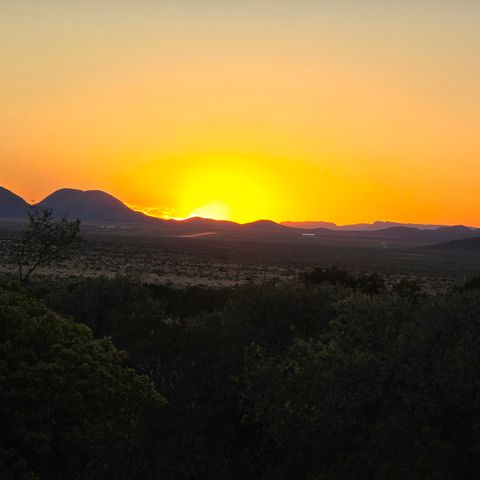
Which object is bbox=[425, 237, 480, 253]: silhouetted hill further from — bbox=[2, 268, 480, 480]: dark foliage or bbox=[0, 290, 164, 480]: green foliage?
bbox=[0, 290, 164, 480]: green foliage

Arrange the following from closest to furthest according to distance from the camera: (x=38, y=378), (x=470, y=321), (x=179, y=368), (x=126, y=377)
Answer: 1. (x=38, y=378)
2. (x=126, y=377)
3. (x=470, y=321)
4. (x=179, y=368)

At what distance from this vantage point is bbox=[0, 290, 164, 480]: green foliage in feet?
36.4

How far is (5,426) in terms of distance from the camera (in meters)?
11.4

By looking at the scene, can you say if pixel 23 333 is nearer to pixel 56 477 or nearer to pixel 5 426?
pixel 5 426

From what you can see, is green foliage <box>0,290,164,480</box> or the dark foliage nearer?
green foliage <box>0,290,164,480</box>

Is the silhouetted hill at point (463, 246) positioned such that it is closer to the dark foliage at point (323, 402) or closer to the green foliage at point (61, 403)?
the dark foliage at point (323, 402)

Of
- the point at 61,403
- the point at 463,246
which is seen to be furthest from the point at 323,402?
the point at 463,246

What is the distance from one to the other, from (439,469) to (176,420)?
793 centimetres

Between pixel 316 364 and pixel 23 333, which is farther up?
pixel 23 333

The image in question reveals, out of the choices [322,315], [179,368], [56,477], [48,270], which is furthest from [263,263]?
[56,477]

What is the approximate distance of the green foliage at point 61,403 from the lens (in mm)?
11100

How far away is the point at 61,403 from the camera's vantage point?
11484mm

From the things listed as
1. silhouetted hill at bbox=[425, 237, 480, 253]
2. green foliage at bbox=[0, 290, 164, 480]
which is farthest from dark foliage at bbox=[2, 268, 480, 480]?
silhouetted hill at bbox=[425, 237, 480, 253]

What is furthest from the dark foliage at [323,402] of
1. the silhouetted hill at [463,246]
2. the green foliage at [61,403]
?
the silhouetted hill at [463,246]
